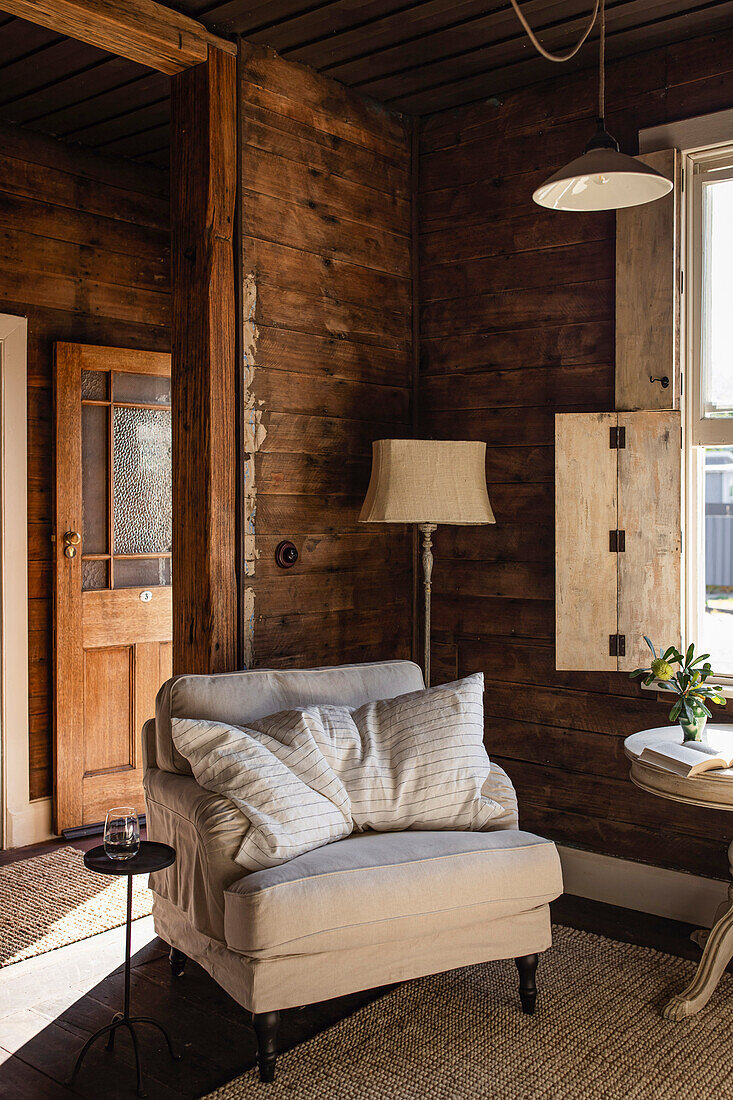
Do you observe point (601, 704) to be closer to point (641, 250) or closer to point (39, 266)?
point (641, 250)

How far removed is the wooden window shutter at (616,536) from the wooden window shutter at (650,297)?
0.09 m

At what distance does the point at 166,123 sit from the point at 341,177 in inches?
32.5

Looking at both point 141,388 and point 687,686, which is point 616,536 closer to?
point 687,686

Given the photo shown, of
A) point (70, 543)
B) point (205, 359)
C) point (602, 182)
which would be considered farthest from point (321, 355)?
point (70, 543)

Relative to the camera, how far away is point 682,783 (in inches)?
95.3

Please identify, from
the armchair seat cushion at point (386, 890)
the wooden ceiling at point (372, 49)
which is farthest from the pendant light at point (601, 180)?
the armchair seat cushion at point (386, 890)

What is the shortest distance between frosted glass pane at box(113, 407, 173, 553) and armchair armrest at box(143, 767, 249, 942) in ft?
5.72

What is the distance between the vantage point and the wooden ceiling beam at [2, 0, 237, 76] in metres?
2.58

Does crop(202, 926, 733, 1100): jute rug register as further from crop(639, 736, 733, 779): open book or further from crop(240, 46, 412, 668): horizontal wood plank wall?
crop(240, 46, 412, 668): horizontal wood plank wall

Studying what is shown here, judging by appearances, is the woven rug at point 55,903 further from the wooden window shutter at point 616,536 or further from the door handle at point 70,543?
the wooden window shutter at point 616,536

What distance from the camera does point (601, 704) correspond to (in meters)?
3.26

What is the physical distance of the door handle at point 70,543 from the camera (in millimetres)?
3902

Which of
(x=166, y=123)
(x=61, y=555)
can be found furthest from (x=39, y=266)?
(x=61, y=555)

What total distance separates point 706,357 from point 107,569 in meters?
2.51
